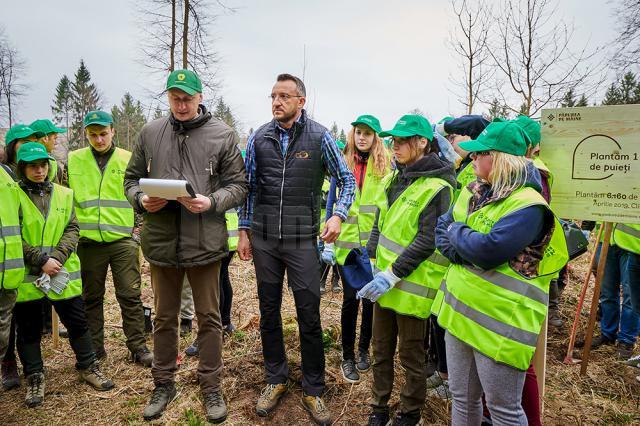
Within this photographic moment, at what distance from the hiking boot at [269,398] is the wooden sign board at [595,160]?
2967 millimetres

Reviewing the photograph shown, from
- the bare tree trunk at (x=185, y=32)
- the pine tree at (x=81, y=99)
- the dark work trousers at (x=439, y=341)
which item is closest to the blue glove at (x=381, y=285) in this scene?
the dark work trousers at (x=439, y=341)

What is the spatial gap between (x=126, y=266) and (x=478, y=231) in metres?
3.54

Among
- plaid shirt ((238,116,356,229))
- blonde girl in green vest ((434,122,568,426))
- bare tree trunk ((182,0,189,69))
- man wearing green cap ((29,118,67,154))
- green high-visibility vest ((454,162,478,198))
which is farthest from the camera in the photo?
bare tree trunk ((182,0,189,69))

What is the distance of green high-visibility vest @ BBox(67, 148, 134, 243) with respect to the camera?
3.88 meters

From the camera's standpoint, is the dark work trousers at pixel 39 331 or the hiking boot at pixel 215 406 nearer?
Answer: the hiking boot at pixel 215 406

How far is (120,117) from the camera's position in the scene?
56.0 m

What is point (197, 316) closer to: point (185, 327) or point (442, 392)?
point (185, 327)

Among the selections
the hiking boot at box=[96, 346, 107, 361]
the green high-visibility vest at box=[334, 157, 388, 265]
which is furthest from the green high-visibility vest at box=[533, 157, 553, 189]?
the hiking boot at box=[96, 346, 107, 361]

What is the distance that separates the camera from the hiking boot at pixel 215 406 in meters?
2.99

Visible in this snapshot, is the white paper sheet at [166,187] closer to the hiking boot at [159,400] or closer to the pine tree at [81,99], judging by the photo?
the hiking boot at [159,400]

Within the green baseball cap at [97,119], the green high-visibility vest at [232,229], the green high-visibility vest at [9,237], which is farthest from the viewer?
the green high-visibility vest at [232,229]

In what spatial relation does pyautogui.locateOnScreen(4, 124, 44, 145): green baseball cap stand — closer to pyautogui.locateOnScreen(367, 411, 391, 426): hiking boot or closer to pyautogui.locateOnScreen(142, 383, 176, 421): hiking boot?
pyautogui.locateOnScreen(142, 383, 176, 421): hiking boot

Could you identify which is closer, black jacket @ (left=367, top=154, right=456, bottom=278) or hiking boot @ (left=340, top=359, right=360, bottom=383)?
black jacket @ (left=367, top=154, right=456, bottom=278)

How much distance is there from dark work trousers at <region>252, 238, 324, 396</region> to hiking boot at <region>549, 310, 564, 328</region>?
356 cm
